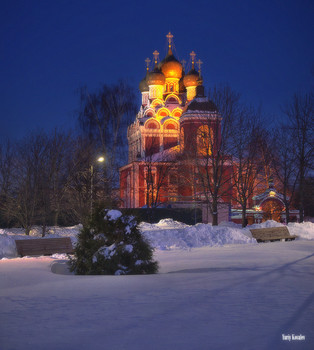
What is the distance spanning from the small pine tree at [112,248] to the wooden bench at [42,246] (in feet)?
14.9

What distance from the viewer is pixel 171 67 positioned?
5116 cm

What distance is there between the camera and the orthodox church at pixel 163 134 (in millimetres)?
41131

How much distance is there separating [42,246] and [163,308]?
9.64 metres

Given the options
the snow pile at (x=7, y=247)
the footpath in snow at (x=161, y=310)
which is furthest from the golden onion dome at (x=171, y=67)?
the footpath in snow at (x=161, y=310)

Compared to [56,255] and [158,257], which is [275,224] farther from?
[56,255]

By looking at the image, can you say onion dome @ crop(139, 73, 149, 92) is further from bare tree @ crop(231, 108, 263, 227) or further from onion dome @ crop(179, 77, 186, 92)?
bare tree @ crop(231, 108, 263, 227)

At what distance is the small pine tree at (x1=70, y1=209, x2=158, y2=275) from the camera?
36.6ft

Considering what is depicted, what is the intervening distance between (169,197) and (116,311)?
115 ft

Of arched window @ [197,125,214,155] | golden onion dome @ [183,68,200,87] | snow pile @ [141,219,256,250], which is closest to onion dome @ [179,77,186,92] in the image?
golden onion dome @ [183,68,200,87]

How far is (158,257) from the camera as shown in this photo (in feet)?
52.5

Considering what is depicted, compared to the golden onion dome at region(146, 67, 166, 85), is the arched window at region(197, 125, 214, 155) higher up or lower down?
lower down

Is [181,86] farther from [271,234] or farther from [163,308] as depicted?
[163,308]

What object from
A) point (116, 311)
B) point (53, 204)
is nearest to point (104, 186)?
point (53, 204)

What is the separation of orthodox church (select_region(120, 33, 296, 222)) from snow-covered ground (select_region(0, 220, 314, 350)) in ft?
83.1
